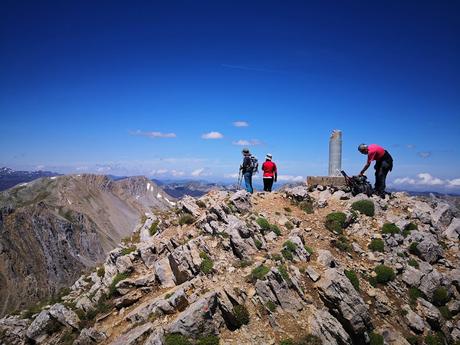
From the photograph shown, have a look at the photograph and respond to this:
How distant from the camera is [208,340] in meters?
14.0

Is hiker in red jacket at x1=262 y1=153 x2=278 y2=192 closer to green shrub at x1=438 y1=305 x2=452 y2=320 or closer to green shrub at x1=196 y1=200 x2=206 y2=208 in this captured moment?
green shrub at x1=196 y1=200 x2=206 y2=208

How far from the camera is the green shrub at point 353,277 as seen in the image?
18147 millimetres

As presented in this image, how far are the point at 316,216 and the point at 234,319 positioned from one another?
11946mm

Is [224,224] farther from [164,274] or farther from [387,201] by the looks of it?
[387,201]

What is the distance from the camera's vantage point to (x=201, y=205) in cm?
2617

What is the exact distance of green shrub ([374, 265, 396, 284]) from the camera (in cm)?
1920

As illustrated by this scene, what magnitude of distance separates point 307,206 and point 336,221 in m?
2.74

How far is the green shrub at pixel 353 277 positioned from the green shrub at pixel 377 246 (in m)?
3.56

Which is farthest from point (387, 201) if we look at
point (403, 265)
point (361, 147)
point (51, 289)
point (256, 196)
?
point (51, 289)

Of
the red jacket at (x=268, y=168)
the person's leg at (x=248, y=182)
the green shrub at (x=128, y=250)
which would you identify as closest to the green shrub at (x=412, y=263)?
the red jacket at (x=268, y=168)

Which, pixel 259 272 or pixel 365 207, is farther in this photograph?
pixel 365 207

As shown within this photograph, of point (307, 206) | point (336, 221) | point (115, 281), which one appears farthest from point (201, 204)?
point (336, 221)

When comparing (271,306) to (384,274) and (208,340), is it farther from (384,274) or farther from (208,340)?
(384,274)

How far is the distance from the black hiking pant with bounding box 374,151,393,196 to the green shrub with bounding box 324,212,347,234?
16.0 ft
